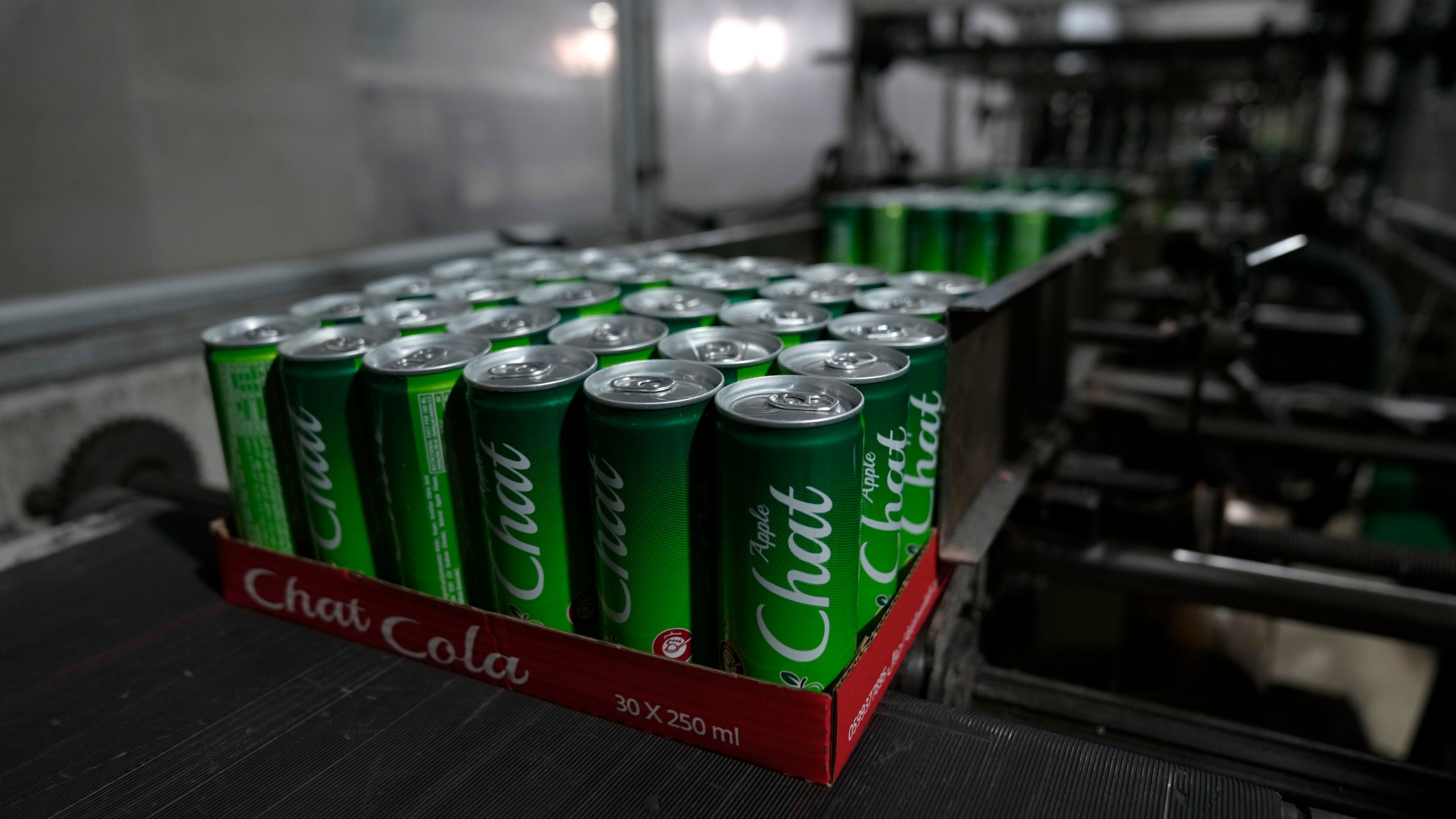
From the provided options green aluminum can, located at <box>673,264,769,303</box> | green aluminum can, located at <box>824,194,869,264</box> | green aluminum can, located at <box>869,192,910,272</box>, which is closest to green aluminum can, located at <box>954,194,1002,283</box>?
green aluminum can, located at <box>869,192,910,272</box>

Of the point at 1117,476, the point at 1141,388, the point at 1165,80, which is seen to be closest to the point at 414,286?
the point at 1117,476

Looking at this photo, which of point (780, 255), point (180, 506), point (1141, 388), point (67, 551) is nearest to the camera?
point (67, 551)

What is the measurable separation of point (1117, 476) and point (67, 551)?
2266 mm

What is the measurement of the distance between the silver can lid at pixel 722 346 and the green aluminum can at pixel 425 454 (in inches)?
10.4

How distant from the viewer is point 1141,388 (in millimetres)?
2459

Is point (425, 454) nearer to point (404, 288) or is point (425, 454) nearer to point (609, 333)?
point (609, 333)

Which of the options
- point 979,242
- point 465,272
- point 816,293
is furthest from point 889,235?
point 465,272

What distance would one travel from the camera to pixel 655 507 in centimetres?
89

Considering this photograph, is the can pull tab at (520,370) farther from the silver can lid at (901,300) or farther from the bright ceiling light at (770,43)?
the bright ceiling light at (770,43)

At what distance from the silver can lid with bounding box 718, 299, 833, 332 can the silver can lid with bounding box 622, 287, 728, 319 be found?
0.04 metres

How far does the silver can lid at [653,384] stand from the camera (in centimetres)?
87

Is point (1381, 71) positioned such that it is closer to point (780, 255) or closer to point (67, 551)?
point (780, 255)

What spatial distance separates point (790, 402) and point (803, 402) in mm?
15

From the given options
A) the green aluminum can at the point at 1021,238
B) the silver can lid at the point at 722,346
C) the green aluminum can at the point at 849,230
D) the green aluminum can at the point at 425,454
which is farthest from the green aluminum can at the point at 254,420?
the green aluminum can at the point at 1021,238
